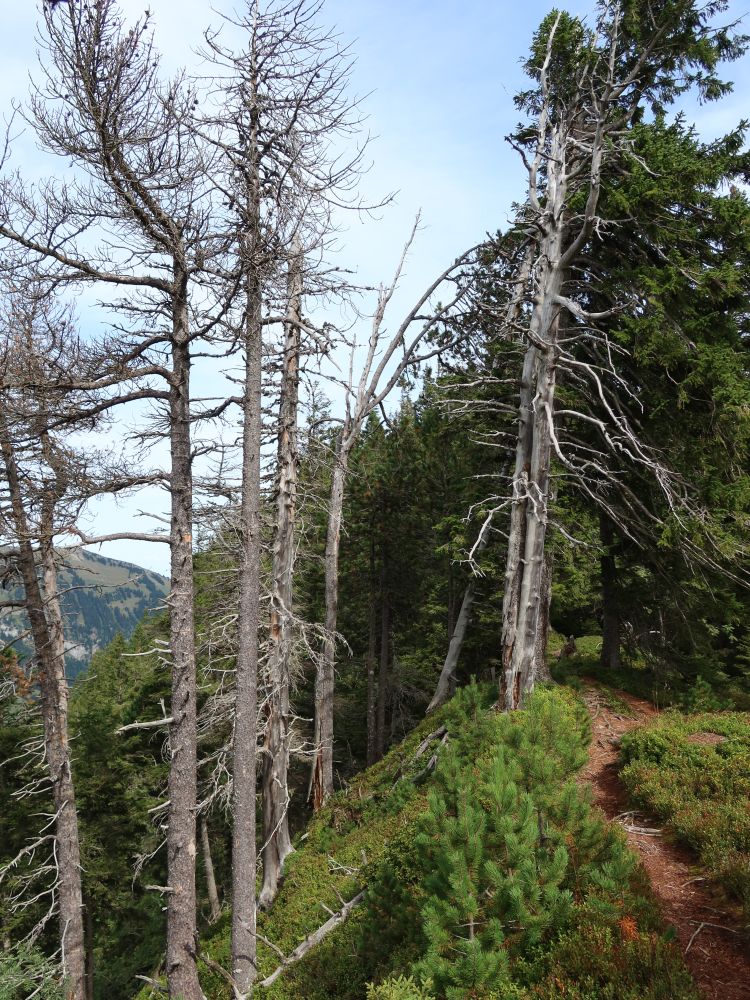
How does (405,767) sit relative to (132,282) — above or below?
below

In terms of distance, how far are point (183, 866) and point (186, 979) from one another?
1112mm

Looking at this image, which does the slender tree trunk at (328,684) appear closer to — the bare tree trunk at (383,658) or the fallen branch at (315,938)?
the fallen branch at (315,938)

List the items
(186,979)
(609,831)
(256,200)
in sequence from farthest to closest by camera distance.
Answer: (256,200) < (186,979) < (609,831)

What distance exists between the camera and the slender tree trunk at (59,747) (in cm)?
1109

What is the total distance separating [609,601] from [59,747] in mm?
11553

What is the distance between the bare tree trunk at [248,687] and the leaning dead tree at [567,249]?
4.60m

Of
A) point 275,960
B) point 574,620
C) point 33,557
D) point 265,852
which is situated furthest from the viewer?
point 574,620

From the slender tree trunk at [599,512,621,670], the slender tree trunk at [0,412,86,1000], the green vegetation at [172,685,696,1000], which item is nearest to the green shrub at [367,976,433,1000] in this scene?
the green vegetation at [172,685,696,1000]

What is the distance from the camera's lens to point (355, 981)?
243 inches

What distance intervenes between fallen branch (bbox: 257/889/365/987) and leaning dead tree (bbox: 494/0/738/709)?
3.77 m

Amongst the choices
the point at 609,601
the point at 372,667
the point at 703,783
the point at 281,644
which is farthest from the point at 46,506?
the point at 372,667

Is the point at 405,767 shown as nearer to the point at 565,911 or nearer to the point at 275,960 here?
the point at 275,960

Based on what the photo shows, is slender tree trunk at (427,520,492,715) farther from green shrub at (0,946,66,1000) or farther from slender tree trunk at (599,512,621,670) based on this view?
green shrub at (0,946,66,1000)

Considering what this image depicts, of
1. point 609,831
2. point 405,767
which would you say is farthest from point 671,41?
point 405,767
